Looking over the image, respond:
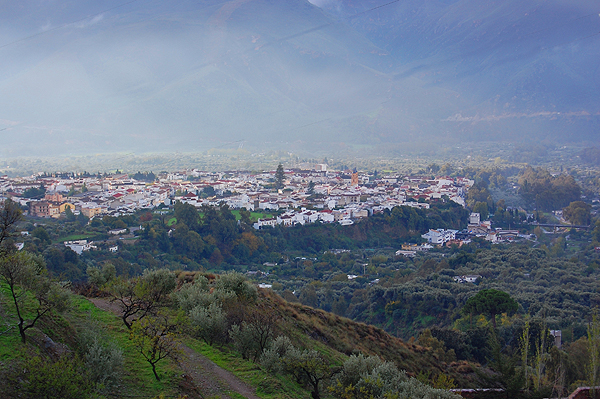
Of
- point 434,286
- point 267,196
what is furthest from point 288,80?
point 434,286

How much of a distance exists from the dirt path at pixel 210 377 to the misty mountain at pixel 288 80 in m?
101

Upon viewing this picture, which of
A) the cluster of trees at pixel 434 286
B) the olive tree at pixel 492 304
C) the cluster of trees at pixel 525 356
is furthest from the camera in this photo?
the cluster of trees at pixel 434 286

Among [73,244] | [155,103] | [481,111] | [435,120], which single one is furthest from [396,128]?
[73,244]

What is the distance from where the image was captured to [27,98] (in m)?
114

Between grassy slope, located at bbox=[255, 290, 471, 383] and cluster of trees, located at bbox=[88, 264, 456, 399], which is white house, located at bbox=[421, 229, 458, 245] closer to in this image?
grassy slope, located at bbox=[255, 290, 471, 383]

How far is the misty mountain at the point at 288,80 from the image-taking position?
11325cm

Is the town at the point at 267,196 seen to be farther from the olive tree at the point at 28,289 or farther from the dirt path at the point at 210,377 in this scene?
the dirt path at the point at 210,377

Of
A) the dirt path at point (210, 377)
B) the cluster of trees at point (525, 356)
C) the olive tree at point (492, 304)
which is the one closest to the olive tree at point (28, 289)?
the dirt path at point (210, 377)

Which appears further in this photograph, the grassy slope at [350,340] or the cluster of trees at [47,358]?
the grassy slope at [350,340]

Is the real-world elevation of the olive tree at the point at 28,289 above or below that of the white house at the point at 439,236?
above

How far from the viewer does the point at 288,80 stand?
143 metres

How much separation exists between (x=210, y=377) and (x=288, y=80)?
467 feet

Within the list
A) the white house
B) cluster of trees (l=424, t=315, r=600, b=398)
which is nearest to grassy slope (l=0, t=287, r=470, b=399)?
cluster of trees (l=424, t=315, r=600, b=398)

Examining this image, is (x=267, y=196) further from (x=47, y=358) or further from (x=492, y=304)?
(x=47, y=358)
